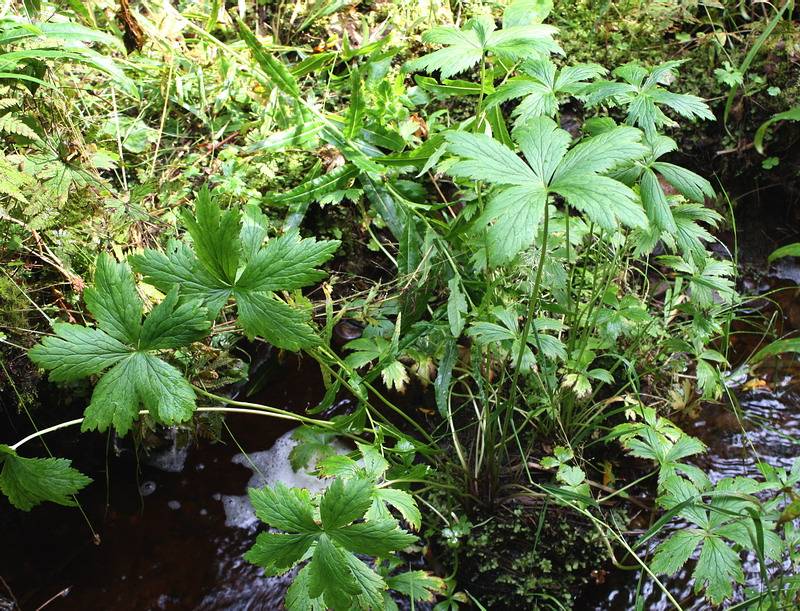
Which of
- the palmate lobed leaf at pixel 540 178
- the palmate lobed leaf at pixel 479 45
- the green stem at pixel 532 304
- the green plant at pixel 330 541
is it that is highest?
the palmate lobed leaf at pixel 479 45

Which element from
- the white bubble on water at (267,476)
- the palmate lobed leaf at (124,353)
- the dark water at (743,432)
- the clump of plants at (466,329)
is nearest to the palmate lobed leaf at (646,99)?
the clump of plants at (466,329)

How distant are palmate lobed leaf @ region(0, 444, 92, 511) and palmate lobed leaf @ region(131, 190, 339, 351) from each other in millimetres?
488

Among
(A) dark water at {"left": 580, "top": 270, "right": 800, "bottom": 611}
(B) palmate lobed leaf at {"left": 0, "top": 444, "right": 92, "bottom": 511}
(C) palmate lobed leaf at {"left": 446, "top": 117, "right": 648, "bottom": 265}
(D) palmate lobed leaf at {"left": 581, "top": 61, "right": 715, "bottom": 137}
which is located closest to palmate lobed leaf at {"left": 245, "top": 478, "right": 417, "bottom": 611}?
(B) palmate lobed leaf at {"left": 0, "top": 444, "right": 92, "bottom": 511}

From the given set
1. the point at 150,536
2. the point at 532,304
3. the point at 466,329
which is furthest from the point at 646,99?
the point at 150,536

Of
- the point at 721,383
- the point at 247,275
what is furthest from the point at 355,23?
the point at 721,383

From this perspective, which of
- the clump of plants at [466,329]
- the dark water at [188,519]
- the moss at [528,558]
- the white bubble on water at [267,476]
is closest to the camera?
the clump of plants at [466,329]

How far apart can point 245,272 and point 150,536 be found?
1283 mm

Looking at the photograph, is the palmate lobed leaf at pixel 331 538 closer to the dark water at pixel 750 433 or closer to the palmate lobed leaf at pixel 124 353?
the palmate lobed leaf at pixel 124 353

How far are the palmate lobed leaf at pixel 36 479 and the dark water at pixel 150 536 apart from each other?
2.49 feet

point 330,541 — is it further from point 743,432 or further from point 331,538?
point 743,432

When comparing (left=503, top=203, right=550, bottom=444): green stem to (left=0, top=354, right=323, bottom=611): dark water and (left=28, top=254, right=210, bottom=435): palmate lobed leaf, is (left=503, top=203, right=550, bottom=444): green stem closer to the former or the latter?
(left=28, top=254, right=210, bottom=435): palmate lobed leaf

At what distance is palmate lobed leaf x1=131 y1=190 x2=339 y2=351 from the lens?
1.32 m

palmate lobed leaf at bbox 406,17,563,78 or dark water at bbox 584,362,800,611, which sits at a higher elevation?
palmate lobed leaf at bbox 406,17,563,78

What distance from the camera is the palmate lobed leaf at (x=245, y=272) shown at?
1315mm
